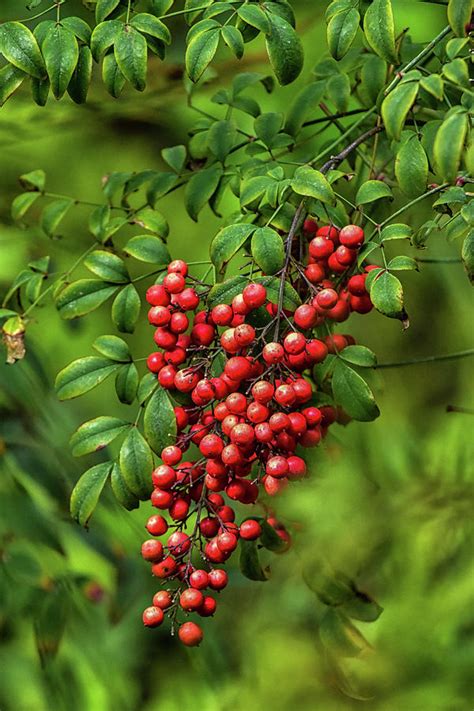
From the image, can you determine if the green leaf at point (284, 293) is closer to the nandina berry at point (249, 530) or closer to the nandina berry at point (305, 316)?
the nandina berry at point (305, 316)

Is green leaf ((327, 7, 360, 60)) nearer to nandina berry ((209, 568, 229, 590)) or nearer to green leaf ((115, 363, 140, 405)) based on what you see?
green leaf ((115, 363, 140, 405))

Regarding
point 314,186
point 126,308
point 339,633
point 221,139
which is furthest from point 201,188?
point 339,633

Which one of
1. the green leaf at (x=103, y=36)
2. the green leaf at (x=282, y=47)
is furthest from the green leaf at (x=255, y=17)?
the green leaf at (x=103, y=36)

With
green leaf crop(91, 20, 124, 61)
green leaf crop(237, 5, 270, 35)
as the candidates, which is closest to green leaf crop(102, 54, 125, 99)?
green leaf crop(91, 20, 124, 61)

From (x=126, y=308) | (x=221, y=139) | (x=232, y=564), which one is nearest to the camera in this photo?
(x=126, y=308)

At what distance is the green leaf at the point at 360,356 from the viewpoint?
2.97 ft

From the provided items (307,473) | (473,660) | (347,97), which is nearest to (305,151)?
(347,97)

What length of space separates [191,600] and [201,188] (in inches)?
18.7

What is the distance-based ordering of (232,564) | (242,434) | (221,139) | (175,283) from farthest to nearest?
(232,564), (221,139), (175,283), (242,434)

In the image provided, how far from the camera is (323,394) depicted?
2.97 feet

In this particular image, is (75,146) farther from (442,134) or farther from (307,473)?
(442,134)

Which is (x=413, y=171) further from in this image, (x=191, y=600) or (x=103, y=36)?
(x=191, y=600)

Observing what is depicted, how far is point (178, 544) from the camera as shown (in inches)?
34.1

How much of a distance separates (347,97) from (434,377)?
66cm
